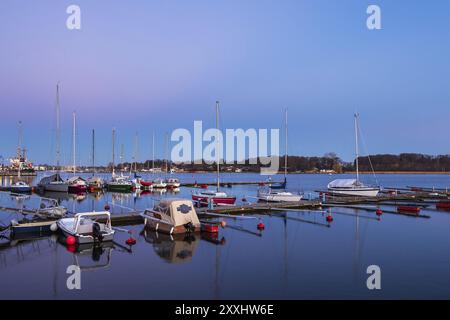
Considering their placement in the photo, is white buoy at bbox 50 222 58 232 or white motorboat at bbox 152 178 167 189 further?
white motorboat at bbox 152 178 167 189

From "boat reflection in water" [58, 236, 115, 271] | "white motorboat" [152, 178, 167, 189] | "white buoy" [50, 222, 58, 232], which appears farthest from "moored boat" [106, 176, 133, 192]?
"boat reflection in water" [58, 236, 115, 271]

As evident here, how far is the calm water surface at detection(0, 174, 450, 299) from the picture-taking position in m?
14.2

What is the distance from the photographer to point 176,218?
24.6 metres

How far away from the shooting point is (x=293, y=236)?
2575 cm

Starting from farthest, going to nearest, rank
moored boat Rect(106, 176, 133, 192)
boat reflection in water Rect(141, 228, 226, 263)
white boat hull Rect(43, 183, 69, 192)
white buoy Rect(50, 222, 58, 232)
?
moored boat Rect(106, 176, 133, 192) → white boat hull Rect(43, 183, 69, 192) → white buoy Rect(50, 222, 58, 232) → boat reflection in water Rect(141, 228, 226, 263)

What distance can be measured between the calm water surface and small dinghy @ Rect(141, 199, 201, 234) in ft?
3.01

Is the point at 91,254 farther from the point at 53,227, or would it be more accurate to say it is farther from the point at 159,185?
the point at 159,185

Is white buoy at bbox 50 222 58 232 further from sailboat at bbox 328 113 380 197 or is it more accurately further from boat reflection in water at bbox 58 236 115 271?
sailboat at bbox 328 113 380 197

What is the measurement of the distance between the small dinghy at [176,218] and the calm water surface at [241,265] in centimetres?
92

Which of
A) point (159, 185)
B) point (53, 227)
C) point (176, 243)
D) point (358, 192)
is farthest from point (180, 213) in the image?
point (159, 185)

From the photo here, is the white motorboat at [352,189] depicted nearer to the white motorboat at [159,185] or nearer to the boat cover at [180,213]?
the white motorboat at [159,185]

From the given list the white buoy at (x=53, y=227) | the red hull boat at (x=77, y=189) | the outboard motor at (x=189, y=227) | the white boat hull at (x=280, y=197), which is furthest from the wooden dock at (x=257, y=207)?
the red hull boat at (x=77, y=189)
